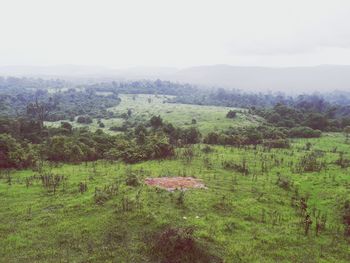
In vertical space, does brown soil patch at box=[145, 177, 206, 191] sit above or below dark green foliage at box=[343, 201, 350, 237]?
below

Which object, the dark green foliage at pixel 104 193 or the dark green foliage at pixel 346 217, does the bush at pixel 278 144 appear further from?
the dark green foliage at pixel 104 193

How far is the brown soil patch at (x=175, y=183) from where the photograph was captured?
35850 mm

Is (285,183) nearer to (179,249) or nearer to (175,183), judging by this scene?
(175,183)

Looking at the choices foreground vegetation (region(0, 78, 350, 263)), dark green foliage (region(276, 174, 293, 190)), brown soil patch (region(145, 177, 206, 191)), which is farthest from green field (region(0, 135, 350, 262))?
brown soil patch (region(145, 177, 206, 191))

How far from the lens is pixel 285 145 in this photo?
219 feet

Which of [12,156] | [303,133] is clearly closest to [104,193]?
[12,156]

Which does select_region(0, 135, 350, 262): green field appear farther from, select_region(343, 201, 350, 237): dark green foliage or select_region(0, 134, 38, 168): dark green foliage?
select_region(0, 134, 38, 168): dark green foliage

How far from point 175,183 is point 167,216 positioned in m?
8.90

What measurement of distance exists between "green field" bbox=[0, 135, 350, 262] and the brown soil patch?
3.66 ft

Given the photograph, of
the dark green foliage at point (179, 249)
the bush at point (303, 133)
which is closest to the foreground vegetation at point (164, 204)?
the dark green foliage at point (179, 249)

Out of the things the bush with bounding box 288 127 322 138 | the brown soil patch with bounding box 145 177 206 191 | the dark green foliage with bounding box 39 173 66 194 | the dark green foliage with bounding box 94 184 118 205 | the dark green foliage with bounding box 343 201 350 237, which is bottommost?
the bush with bounding box 288 127 322 138

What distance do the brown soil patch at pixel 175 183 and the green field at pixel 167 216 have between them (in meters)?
1.12

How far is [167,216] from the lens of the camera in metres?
28.3

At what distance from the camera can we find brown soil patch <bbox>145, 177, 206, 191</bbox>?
35.8m
